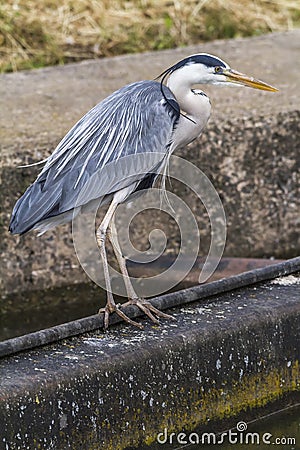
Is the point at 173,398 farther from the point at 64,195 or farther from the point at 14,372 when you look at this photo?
the point at 64,195

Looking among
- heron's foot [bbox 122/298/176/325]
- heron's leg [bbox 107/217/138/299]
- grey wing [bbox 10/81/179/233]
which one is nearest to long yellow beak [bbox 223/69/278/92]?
grey wing [bbox 10/81/179/233]

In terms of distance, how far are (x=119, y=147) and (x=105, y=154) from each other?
0.05 m

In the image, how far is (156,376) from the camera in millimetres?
2568

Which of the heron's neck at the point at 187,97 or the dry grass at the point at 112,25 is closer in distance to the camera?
the heron's neck at the point at 187,97

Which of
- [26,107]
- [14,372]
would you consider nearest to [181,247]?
[26,107]

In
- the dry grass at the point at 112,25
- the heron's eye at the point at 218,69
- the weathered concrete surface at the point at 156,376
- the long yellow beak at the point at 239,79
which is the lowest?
the weathered concrete surface at the point at 156,376

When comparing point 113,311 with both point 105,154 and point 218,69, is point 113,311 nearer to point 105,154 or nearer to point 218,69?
point 105,154

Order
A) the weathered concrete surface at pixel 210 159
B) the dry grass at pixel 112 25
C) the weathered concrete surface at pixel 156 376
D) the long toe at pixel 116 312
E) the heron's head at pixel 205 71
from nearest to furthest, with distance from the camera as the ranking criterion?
the weathered concrete surface at pixel 156 376
the long toe at pixel 116 312
the heron's head at pixel 205 71
the weathered concrete surface at pixel 210 159
the dry grass at pixel 112 25

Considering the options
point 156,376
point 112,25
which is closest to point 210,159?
point 156,376

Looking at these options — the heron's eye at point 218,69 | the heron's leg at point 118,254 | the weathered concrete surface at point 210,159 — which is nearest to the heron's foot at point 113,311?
the heron's leg at point 118,254

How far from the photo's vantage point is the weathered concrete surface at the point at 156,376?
2383mm

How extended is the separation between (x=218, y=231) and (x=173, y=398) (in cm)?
180

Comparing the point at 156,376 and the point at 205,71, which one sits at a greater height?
the point at 205,71

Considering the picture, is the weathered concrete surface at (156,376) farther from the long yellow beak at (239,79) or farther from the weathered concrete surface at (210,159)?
the weathered concrete surface at (210,159)
